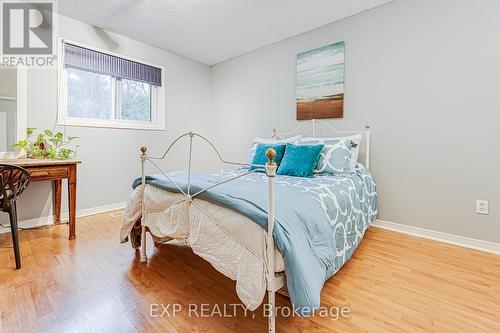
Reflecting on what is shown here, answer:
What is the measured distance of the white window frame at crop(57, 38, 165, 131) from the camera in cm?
280

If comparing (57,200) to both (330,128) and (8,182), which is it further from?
(330,128)

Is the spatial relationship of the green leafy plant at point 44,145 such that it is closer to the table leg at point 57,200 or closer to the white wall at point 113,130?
the white wall at point 113,130

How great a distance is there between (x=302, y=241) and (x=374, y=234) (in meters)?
1.71

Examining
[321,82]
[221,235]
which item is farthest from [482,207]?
[221,235]

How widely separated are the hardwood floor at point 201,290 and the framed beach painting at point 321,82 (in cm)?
160

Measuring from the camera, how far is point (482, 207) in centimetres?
211

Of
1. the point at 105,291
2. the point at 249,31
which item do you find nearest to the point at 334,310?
the point at 105,291

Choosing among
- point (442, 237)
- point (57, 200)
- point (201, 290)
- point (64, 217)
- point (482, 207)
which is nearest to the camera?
point (201, 290)

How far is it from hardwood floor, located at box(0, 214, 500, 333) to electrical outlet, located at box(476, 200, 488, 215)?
1.17 ft

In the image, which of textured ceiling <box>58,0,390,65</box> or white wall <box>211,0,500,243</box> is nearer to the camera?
white wall <box>211,0,500,243</box>

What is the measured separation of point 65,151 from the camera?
263 centimetres

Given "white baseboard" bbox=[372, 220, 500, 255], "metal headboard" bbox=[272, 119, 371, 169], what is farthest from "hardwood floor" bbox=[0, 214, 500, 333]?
"metal headboard" bbox=[272, 119, 371, 169]

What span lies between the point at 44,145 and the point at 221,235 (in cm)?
247

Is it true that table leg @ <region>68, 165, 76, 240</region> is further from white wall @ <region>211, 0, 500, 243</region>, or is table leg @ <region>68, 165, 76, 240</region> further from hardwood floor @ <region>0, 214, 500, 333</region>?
white wall @ <region>211, 0, 500, 243</region>
